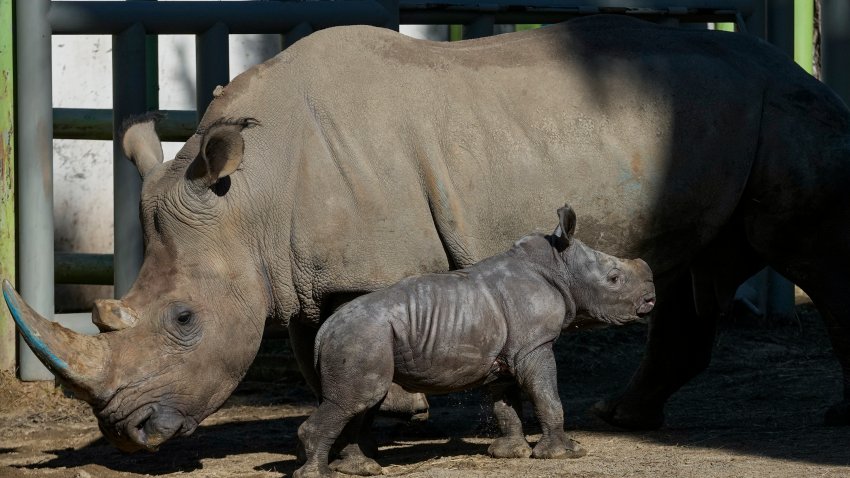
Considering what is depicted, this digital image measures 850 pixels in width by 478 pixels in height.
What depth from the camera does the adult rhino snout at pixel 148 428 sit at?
568cm

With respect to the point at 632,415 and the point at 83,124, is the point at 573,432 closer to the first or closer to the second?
the point at 632,415

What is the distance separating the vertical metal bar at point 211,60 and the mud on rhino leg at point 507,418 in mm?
3026

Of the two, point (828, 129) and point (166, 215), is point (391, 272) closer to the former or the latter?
Answer: point (166, 215)

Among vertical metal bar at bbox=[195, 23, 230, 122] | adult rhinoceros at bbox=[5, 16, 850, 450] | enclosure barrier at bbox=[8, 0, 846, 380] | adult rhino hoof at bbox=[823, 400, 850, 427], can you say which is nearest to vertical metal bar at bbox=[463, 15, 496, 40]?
enclosure barrier at bbox=[8, 0, 846, 380]

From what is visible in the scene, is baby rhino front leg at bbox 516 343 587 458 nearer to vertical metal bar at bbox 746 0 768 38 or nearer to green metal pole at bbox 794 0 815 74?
vertical metal bar at bbox 746 0 768 38

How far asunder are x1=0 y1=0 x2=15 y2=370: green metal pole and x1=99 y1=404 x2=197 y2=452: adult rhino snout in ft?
9.24

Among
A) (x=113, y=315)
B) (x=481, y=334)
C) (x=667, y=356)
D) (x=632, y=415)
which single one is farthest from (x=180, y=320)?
(x=667, y=356)

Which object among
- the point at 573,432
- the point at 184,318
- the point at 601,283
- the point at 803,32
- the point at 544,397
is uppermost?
the point at 803,32

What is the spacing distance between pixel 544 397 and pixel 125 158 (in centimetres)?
354

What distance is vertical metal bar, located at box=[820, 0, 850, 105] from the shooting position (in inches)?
371

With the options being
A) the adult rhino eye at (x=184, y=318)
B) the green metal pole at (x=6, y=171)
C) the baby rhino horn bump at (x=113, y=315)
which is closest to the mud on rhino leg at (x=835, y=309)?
the adult rhino eye at (x=184, y=318)

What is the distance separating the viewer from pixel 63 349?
555 centimetres

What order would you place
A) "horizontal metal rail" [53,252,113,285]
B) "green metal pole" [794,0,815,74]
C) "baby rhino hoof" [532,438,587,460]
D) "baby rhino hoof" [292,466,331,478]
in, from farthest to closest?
"green metal pole" [794,0,815,74], "horizontal metal rail" [53,252,113,285], "baby rhino hoof" [532,438,587,460], "baby rhino hoof" [292,466,331,478]

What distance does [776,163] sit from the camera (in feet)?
21.0
